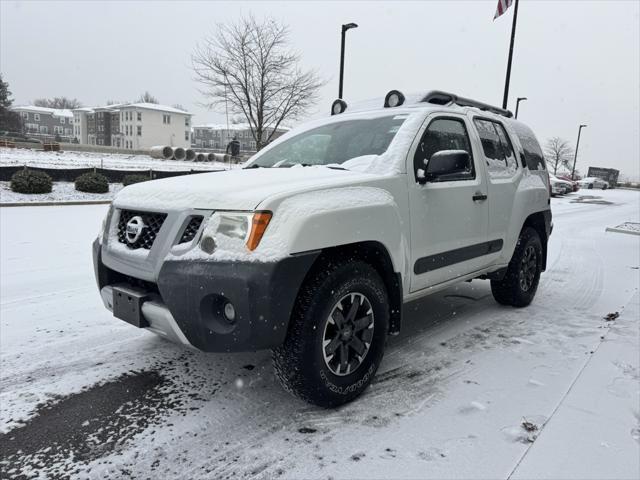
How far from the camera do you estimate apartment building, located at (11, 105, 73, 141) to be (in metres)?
102

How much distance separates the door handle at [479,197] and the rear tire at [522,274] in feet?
3.47

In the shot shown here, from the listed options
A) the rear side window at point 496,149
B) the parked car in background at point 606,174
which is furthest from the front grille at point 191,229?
the parked car in background at point 606,174

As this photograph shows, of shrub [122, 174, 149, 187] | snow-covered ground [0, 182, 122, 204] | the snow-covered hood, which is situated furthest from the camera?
shrub [122, 174, 149, 187]

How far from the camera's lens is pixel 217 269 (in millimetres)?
2371

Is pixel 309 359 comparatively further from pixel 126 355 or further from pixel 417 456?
pixel 126 355

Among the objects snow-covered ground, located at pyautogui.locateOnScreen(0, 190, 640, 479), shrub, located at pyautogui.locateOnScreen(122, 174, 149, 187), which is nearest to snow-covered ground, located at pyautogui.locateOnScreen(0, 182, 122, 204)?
shrub, located at pyautogui.locateOnScreen(122, 174, 149, 187)

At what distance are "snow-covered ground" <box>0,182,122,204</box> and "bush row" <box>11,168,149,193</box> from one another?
150 millimetres

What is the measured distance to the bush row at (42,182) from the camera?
1427 centimetres

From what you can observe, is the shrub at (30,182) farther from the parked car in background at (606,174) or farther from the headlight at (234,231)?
the parked car in background at (606,174)

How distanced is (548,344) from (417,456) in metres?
2.17

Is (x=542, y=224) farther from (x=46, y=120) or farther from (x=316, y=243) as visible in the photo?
(x=46, y=120)

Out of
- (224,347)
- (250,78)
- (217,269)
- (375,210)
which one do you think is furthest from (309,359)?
(250,78)

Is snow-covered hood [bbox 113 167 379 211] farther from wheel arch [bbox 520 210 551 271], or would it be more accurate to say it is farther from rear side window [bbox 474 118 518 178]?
wheel arch [bbox 520 210 551 271]

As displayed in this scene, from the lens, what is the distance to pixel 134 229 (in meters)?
2.79
